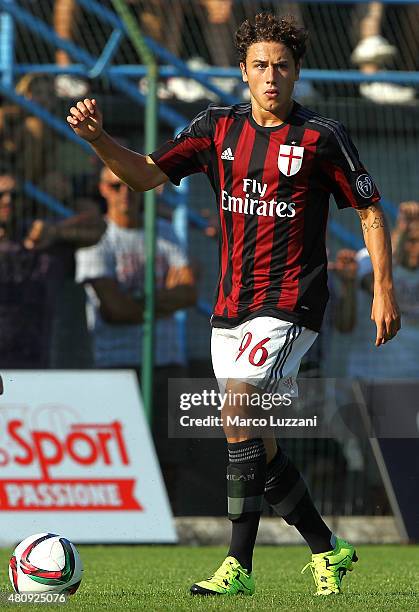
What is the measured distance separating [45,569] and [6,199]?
4.96 m

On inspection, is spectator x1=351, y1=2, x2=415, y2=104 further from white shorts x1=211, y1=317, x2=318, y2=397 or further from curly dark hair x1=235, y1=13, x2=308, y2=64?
white shorts x1=211, y1=317, x2=318, y2=397

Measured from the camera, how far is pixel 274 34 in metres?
5.53

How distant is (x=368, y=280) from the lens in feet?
32.3

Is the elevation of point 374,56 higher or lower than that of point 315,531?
higher

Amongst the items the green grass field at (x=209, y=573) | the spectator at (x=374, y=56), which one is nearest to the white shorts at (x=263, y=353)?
the green grass field at (x=209, y=573)

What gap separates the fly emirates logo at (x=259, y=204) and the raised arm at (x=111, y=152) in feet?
1.42

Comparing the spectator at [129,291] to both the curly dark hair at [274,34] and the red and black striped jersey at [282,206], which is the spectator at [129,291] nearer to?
the red and black striped jersey at [282,206]

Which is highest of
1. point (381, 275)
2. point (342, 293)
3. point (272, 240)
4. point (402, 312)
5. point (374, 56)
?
point (374, 56)

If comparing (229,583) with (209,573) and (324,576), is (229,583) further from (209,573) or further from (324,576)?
(209,573)

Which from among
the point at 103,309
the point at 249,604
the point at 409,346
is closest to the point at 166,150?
the point at 249,604

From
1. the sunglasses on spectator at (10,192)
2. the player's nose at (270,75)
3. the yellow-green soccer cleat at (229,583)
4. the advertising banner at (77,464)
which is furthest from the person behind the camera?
the sunglasses on spectator at (10,192)

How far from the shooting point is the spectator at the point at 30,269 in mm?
9297

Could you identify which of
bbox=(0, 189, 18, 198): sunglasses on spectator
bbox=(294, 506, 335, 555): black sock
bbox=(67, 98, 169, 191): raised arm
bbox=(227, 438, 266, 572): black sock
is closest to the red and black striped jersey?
bbox=(67, 98, 169, 191): raised arm

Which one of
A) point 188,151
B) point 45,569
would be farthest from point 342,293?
point 45,569
